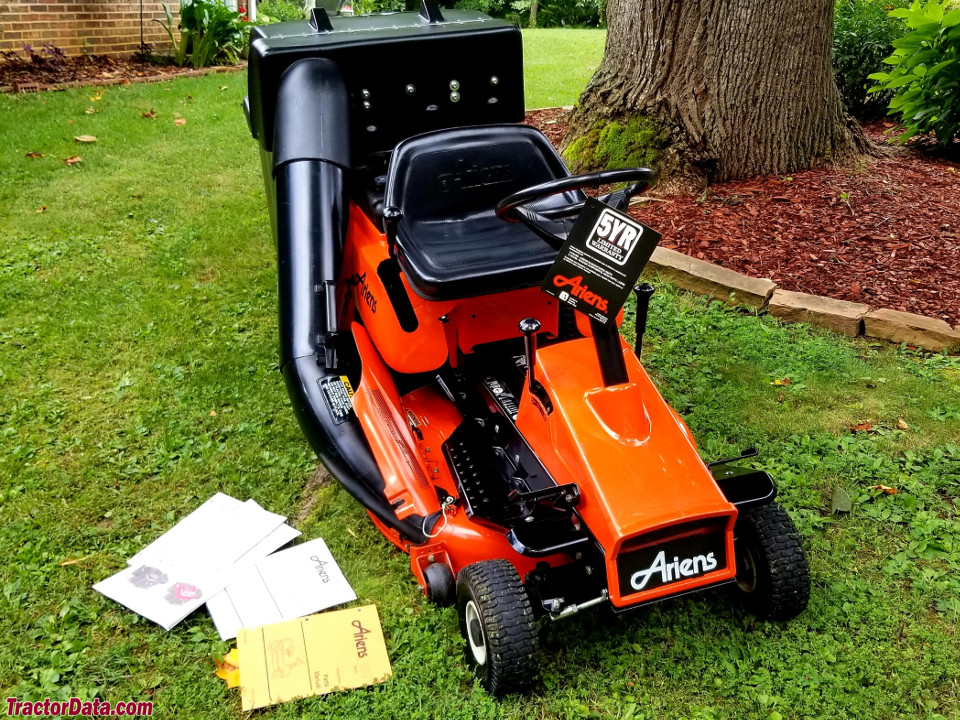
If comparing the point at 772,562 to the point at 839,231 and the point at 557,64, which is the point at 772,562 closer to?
the point at 839,231

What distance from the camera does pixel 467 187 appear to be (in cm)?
303

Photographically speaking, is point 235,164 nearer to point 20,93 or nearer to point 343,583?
point 20,93

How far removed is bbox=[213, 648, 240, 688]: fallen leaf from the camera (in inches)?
98.5

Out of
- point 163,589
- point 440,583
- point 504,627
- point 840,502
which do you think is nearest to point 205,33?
point 163,589

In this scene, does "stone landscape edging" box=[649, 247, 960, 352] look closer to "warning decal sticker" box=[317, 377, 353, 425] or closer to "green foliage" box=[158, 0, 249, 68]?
"warning decal sticker" box=[317, 377, 353, 425]

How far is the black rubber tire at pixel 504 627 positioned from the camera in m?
2.31

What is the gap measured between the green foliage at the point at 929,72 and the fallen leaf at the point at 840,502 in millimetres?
3629

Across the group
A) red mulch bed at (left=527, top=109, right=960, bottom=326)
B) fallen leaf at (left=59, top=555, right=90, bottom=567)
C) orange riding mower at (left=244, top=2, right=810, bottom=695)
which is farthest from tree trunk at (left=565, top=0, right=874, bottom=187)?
fallen leaf at (left=59, top=555, right=90, bottom=567)

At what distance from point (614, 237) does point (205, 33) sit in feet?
28.5

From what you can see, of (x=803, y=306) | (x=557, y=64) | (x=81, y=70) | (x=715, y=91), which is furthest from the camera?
(x=557, y=64)

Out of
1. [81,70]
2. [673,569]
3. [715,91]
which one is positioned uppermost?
[81,70]

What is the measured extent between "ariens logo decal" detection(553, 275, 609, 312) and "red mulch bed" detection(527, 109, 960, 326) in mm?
2513

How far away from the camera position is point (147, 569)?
2.91 metres

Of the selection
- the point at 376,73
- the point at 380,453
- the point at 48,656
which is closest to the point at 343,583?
the point at 380,453
